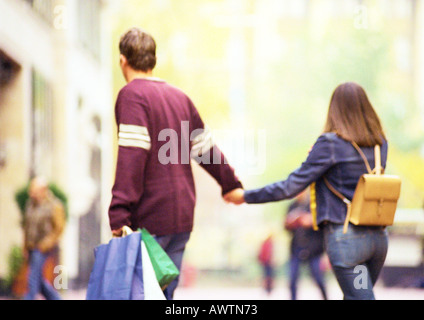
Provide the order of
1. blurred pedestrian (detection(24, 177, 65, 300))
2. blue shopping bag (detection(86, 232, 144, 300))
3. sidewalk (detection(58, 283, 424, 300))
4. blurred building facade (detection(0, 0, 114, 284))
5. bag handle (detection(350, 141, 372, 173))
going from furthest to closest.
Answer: sidewalk (detection(58, 283, 424, 300)) → blurred building facade (detection(0, 0, 114, 284)) → blurred pedestrian (detection(24, 177, 65, 300)) → bag handle (detection(350, 141, 372, 173)) → blue shopping bag (detection(86, 232, 144, 300))

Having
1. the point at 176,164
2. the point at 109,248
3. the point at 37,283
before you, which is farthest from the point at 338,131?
the point at 37,283

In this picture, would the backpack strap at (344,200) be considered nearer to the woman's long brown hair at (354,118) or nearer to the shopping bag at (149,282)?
the woman's long brown hair at (354,118)

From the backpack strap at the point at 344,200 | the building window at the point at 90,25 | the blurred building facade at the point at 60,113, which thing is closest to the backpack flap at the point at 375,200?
the backpack strap at the point at 344,200

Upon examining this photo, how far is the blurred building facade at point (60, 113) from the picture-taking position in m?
10.8

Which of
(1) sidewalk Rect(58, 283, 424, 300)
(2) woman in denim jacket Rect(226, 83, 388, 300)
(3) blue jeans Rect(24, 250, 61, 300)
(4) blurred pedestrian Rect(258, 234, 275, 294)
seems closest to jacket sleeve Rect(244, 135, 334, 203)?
(2) woman in denim jacket Rect(226, 83, 388, 300)

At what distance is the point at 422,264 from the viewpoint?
1238cm

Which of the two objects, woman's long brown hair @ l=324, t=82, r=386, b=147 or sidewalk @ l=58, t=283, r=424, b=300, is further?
sidewalk @ l=58, t=283, r=424, b=300

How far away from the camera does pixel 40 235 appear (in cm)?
805

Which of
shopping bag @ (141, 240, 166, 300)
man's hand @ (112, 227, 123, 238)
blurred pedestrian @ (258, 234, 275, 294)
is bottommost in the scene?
blurred pedestrian @ (258, 234, 275, 294)

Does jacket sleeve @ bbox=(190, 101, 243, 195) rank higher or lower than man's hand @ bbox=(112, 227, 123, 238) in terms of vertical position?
higher

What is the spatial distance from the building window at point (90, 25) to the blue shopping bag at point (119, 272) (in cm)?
956

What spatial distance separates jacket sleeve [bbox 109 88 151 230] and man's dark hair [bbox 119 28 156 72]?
21 centimetres

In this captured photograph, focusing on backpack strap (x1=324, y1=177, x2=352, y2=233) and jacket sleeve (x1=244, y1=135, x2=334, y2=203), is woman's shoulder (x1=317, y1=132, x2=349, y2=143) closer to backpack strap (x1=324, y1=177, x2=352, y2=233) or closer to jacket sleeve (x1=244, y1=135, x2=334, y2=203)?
jacket sleeve (x1=244, y1=135, x2=334, y2=203)

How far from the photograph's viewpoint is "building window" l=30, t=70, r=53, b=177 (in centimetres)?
1137
